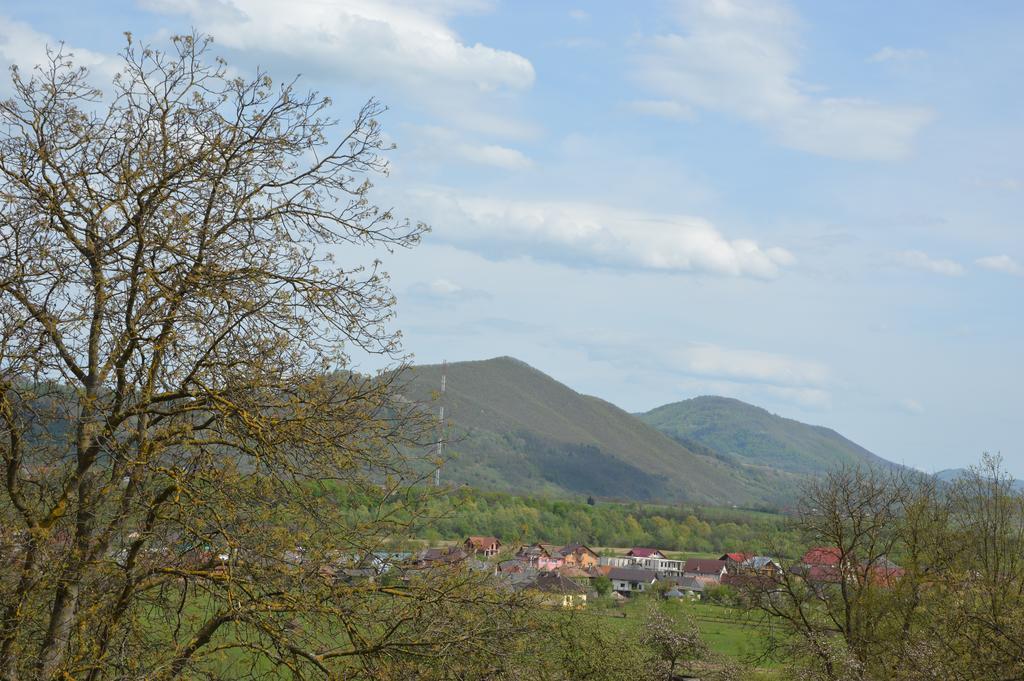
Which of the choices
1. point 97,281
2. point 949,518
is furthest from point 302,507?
point 949,518

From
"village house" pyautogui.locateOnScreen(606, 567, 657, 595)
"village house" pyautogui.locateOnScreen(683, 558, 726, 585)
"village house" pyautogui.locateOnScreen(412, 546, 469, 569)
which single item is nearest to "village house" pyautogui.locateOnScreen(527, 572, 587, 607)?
"village house" pyautogui.locateOnScreen(412, 546, 469, 569)

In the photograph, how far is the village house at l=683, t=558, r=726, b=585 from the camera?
121925 mm

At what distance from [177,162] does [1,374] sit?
2358 mm

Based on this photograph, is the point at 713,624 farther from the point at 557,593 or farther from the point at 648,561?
the point at 557,593

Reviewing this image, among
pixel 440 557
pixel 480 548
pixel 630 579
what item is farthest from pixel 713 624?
pixel 440 557

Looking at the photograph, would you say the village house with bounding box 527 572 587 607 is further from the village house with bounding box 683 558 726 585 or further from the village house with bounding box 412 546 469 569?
the village house with bounding box 683 558 726 585

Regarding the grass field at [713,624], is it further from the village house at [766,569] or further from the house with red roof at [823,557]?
the house with red roof at [823,557]

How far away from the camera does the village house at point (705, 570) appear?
400ft

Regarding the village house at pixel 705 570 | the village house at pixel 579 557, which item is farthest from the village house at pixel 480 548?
the village house at pixel 705 570

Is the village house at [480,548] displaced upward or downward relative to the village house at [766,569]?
upward

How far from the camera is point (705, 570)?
126562 millimetres

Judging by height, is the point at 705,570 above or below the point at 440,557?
below

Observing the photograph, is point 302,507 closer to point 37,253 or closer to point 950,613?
point 37,253

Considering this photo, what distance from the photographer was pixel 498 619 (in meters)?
9.93
